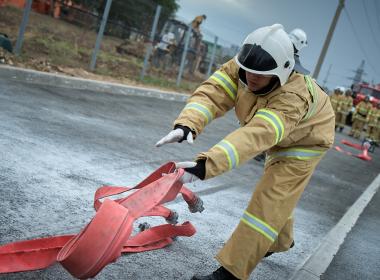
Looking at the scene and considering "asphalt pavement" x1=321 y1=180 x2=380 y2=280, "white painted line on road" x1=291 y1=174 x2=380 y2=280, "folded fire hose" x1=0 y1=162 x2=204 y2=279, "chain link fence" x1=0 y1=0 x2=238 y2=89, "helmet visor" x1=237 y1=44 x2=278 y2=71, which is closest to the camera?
"folded fire hose" x1=0 y1=162 x2=204 y2=279

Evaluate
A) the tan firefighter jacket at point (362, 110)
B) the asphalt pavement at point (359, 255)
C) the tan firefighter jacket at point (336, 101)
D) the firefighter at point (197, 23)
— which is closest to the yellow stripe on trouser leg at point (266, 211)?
the asphalt pavement at point (359, 255)

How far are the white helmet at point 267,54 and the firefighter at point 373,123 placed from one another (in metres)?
18.9

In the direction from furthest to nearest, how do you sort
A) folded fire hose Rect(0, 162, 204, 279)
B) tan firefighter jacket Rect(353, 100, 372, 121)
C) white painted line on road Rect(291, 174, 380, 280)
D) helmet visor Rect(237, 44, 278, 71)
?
tan firefighter jacket Rect(353, 100, 372, 121)
white painted line on road Rect(291, 174, 380, 280)
helmet visor Rect(237, 44, 278, 71)
folded fire hose Rect(0, 162, 204, 279)

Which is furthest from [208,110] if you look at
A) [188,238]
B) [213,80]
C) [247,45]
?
[188,238]

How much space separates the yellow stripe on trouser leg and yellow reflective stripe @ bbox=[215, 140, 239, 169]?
23.2 inches

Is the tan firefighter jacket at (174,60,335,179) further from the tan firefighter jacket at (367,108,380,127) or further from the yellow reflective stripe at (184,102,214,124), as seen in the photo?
the tan firefighter jacket at (367,108,380,127)

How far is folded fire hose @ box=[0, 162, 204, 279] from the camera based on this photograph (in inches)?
91.2

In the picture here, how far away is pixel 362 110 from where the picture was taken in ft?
71.6

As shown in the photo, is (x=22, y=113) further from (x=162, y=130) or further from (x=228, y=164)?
(x=228, y=164)

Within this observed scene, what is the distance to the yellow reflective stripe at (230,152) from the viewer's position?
2.68m

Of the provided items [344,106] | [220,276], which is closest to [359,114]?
[344,106]

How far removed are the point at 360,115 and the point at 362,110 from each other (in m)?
0.35

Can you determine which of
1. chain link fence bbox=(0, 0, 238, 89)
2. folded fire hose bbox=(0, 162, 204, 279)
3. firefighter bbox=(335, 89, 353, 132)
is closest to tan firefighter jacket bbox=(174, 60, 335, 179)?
folded fire hose bbox=(0, 162, 204, 279)

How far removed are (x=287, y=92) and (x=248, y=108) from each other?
337 millimetres
